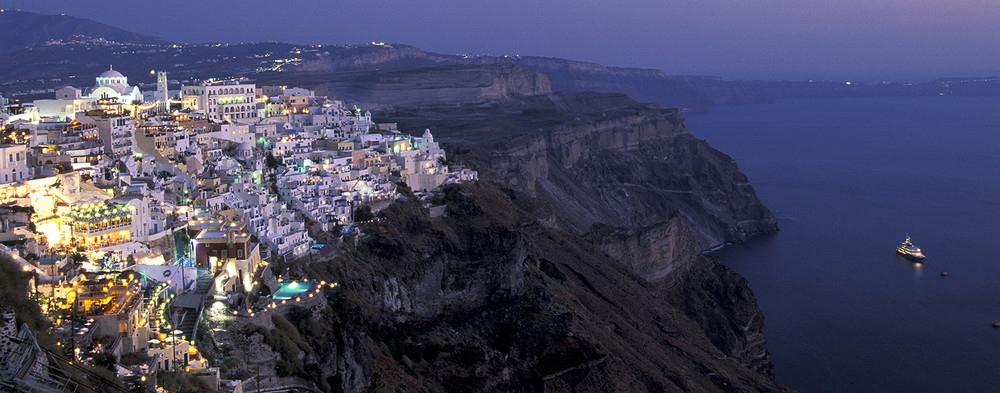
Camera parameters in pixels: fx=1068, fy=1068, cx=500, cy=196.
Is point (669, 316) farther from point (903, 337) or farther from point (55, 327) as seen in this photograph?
point (55, 327)

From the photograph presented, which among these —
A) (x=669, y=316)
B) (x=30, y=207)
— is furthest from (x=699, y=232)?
(x=30, y=207)

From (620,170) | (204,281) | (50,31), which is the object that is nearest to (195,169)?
(204,281)

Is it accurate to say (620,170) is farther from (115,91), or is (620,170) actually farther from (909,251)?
(115,91)

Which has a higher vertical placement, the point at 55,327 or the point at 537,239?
the point at 55,327

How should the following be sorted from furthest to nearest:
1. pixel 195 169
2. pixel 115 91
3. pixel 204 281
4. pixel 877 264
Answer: pixel 877 264 < pixel 115 91 < pixel 195 169 < pixel 204 281

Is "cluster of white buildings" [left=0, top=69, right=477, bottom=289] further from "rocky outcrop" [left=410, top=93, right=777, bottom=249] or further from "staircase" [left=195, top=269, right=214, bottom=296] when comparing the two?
"rocky outcrop" [left=410, top=93, right=777, bottom=249]

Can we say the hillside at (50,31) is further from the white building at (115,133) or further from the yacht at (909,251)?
the yacht at (909,251)
